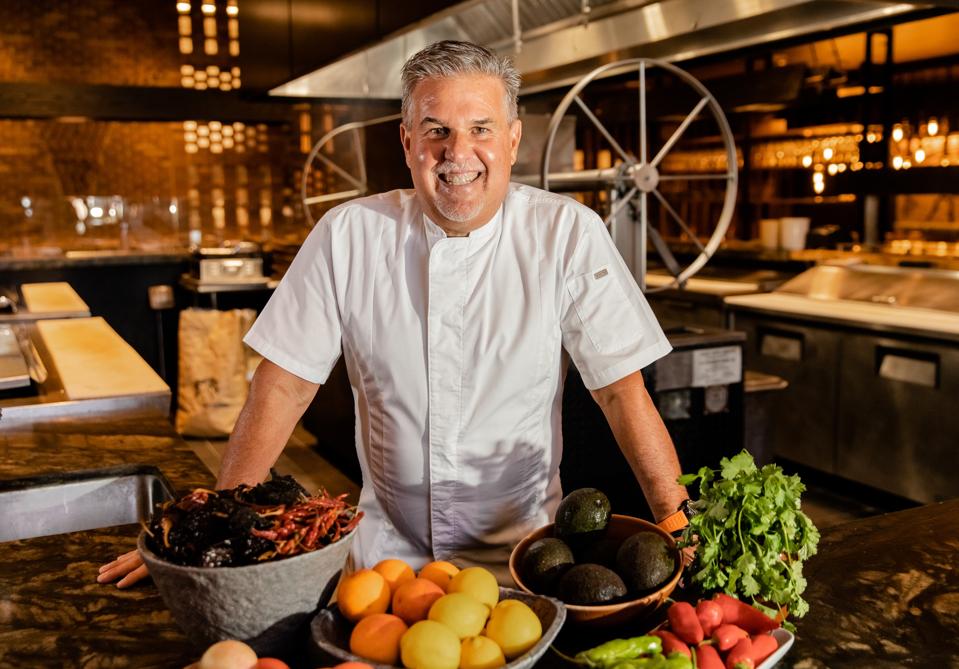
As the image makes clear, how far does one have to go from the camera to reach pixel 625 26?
3.16m

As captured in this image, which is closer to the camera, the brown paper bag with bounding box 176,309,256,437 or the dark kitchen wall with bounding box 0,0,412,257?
the brown paper bag with bounding box 176,309,256,437

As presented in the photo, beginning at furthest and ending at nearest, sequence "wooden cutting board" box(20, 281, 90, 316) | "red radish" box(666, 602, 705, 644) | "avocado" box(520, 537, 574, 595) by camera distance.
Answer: "wooden cutting board" box(20, 281, 90, 316), "avocado" box(520, 537, 574, 595), "red radish" box(666, 602, 705, 644)

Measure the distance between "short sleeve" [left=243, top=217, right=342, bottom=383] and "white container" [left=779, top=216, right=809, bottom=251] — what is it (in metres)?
4.72

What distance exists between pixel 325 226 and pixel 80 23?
7977 mm

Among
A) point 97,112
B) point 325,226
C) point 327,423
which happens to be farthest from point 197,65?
point 325,226

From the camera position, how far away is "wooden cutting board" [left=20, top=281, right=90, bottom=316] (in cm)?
402

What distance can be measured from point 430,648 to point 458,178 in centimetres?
82

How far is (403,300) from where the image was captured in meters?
1.63

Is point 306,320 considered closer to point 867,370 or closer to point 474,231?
point 474,231

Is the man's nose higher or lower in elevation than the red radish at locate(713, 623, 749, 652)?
higher

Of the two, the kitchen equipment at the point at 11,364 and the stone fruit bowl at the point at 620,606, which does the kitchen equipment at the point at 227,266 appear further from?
the stone fruit bowl at the point at 620,606

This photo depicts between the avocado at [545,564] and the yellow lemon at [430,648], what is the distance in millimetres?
212

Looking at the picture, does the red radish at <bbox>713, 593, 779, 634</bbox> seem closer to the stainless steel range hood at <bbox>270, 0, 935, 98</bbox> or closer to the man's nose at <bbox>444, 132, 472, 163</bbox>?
the man's nose at <bbox>444, 132, 472, 163</bbox>

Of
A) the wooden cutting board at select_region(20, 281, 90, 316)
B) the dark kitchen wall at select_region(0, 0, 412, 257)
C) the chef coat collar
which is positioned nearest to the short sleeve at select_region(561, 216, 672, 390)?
the chef coat collar
